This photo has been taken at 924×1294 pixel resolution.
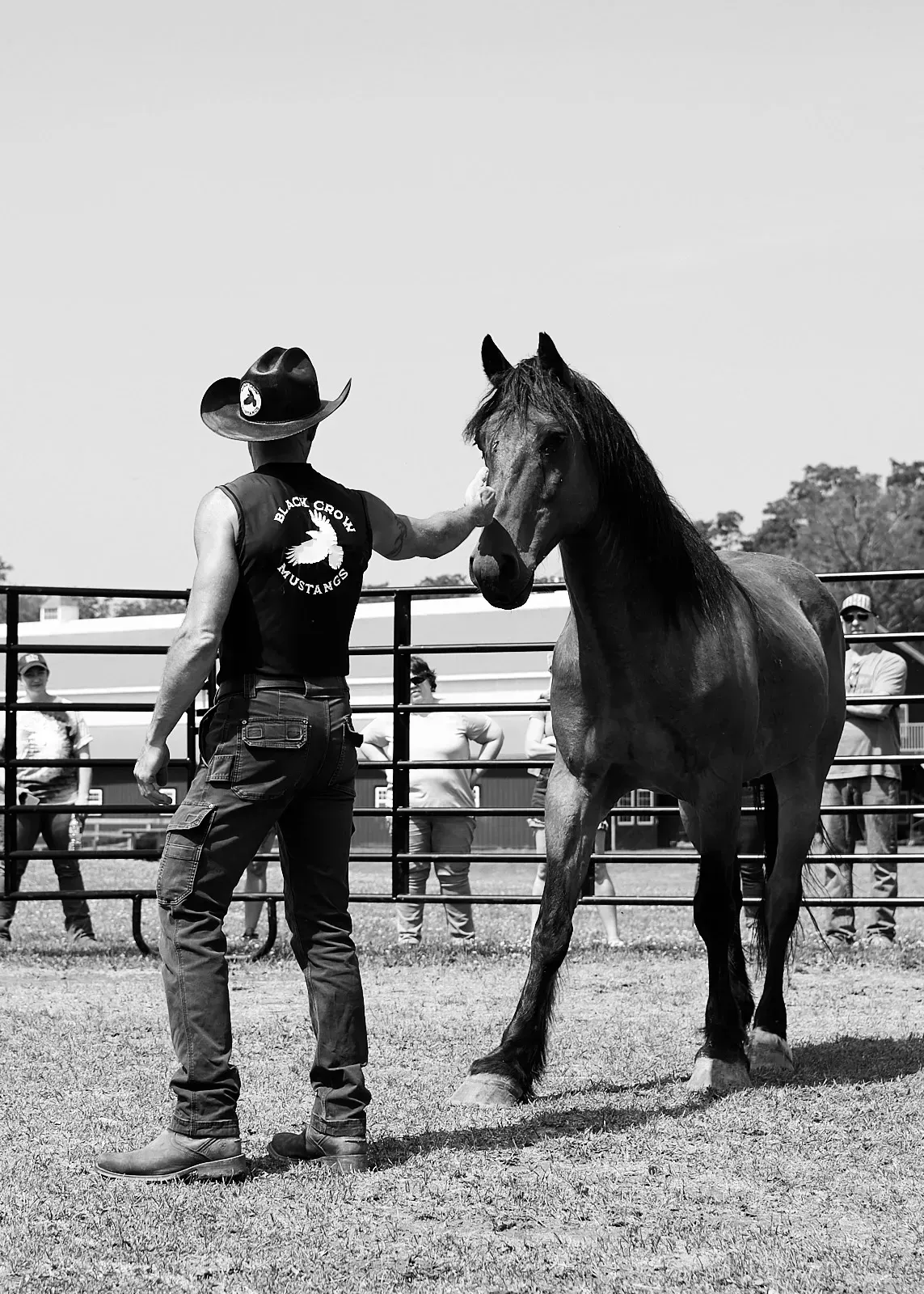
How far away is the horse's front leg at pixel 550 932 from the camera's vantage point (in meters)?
4.66

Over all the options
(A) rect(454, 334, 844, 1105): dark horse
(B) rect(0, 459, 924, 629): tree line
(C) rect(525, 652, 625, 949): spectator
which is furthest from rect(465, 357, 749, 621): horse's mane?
(B) rect(0, 459, 924, 629): tree line

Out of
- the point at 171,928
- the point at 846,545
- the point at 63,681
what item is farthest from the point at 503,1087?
the point at 846,545

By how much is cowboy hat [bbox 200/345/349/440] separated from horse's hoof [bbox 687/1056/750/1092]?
251 centimetres

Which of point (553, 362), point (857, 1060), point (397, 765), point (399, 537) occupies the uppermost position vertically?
point (553, 362)

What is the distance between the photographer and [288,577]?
3.74 metres

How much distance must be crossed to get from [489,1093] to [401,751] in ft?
15.4

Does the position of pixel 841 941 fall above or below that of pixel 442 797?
below

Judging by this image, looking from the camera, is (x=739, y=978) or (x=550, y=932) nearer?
(x=550, y=932)

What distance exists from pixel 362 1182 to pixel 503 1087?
106 centimetres

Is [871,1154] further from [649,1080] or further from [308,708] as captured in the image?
[308,708]

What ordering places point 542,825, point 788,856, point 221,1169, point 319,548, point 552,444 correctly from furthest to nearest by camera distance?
point 542,825 → point 788,856 → point 552,444 → point 319,548 → point 221,1169

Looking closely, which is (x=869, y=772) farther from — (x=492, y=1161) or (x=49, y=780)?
(x=492, y=1161)

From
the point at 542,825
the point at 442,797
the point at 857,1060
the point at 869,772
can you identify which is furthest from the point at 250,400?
the point at 869,772

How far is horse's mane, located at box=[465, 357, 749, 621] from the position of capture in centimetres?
449
